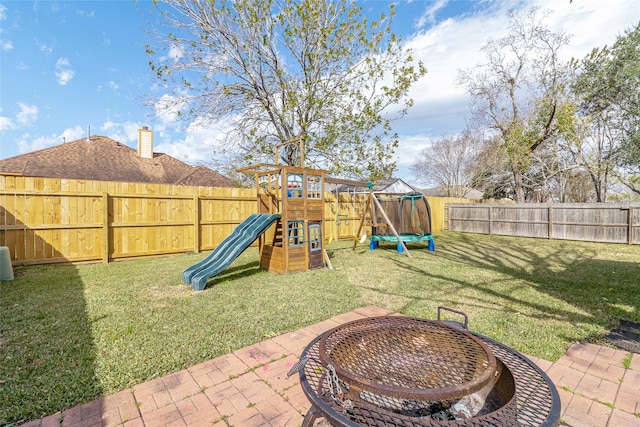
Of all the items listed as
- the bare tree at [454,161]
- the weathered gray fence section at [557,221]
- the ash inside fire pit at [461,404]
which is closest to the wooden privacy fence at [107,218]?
the ash inside fire pit at [461,404]

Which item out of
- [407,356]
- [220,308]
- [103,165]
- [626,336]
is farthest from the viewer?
[103,165]

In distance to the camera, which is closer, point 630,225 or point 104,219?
point 104,219

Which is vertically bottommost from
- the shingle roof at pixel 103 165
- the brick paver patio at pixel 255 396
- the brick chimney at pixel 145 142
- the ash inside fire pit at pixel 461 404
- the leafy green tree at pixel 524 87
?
the brick paver patio at pixel 255 396

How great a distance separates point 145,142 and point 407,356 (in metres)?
17.4

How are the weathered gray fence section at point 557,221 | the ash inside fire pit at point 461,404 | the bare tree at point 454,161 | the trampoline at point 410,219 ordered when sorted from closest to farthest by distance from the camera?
the ash inside fire pit at point 461,404 < the trampoline at point 410,219 < the weathered gray fence section at point 557,221 < the bare tree at point 454,161

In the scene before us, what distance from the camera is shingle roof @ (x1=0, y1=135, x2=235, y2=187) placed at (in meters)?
11.9

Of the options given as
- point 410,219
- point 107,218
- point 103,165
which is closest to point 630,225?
point 410,219

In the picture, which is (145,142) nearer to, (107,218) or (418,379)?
(107,218)

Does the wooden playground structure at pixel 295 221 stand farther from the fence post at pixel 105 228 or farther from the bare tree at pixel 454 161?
the bare tree at pixel 454 161

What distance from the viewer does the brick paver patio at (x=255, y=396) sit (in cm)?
168

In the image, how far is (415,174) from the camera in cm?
2730

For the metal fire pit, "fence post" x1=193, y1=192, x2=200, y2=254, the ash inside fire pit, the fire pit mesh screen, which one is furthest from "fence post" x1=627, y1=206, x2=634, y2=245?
"fence post" x1=193, y1=192, x2=200, y2=254

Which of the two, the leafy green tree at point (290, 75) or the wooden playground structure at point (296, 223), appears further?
the leafy green tree at point (290, 75)

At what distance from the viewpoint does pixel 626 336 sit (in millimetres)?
2779
